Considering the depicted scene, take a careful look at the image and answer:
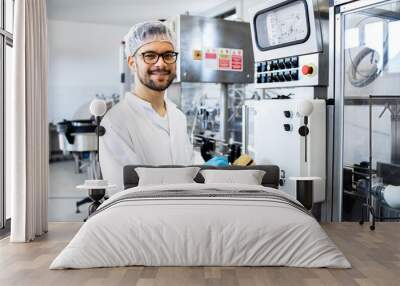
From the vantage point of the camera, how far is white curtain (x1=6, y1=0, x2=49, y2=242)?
460 cm

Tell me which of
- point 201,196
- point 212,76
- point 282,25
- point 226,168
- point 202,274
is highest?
point 282,25

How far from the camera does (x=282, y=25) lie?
5.55 metres

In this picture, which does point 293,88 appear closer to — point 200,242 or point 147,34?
point 147,34

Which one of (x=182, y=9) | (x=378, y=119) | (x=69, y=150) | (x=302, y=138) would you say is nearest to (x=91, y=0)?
(x=182, y=9)

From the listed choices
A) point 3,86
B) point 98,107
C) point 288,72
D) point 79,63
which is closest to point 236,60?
point 288,72

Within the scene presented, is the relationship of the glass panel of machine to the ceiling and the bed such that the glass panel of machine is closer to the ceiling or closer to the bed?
the bed

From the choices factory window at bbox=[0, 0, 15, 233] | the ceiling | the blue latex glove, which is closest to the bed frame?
the blue latex glove

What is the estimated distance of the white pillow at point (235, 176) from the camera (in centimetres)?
492

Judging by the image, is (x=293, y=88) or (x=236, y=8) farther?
(x=236, y=8)

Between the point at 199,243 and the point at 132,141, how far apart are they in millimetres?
1876

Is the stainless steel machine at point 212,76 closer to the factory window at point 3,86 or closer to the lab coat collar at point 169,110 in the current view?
the lab coat collar at point 169,110

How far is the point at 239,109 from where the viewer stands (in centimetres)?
634

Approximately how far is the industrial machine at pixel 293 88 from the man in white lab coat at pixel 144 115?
103cm

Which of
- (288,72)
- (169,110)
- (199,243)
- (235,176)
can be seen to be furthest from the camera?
(288,72)
